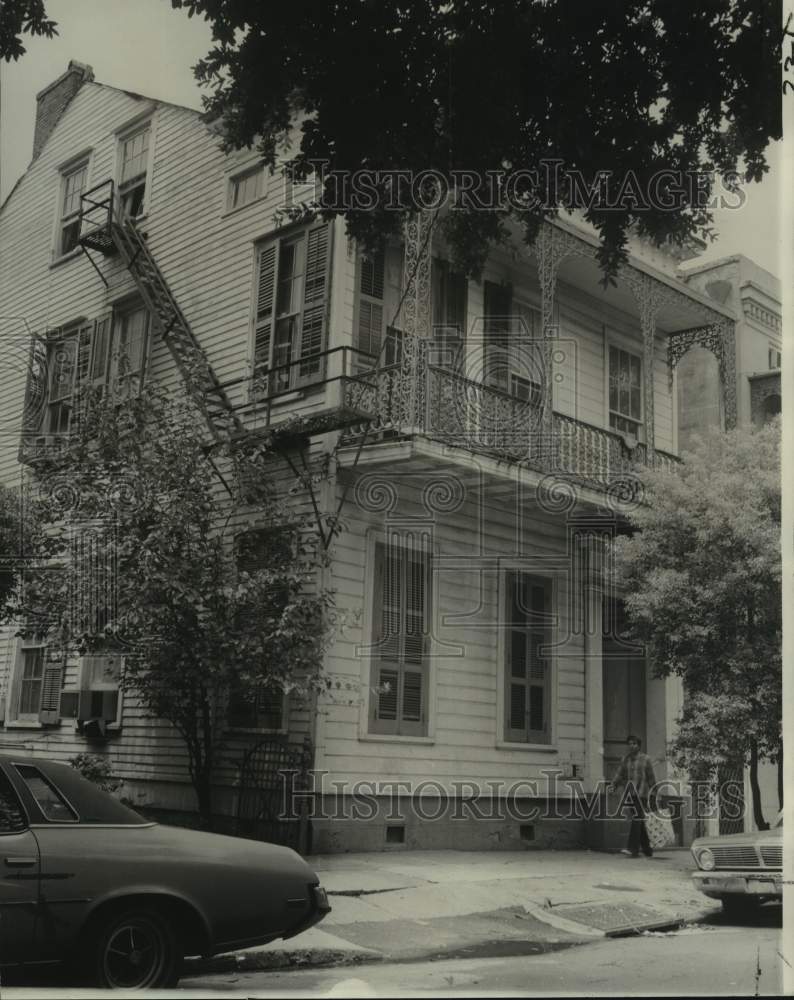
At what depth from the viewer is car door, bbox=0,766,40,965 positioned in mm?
4180

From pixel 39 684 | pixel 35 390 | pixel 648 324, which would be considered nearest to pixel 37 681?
pixel 39 684

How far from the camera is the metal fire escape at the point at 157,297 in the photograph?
662 cm

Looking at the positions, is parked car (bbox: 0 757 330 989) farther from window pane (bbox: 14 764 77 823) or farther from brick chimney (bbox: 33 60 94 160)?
brick chimney (bbox: 33 60 94 160)

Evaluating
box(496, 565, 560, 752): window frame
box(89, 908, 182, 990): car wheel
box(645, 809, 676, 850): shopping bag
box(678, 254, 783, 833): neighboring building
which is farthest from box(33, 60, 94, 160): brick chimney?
box(645, 809, 676, 850): shopping bag

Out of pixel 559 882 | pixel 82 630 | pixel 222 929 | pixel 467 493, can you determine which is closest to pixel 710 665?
pixel 559 882

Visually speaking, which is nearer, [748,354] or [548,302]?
[748,354]

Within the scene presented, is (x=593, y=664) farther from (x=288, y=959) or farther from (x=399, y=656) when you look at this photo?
(x=288, y=959)

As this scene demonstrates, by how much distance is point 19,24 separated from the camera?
5.49 metres

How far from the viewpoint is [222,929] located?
4.54m

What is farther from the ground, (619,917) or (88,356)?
(88,356)

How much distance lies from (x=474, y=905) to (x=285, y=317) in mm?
3996

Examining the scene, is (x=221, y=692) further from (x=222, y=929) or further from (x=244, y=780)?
(x=222, y=929)

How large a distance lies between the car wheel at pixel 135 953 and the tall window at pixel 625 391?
231 inches

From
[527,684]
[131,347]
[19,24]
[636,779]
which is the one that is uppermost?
[19,24]
